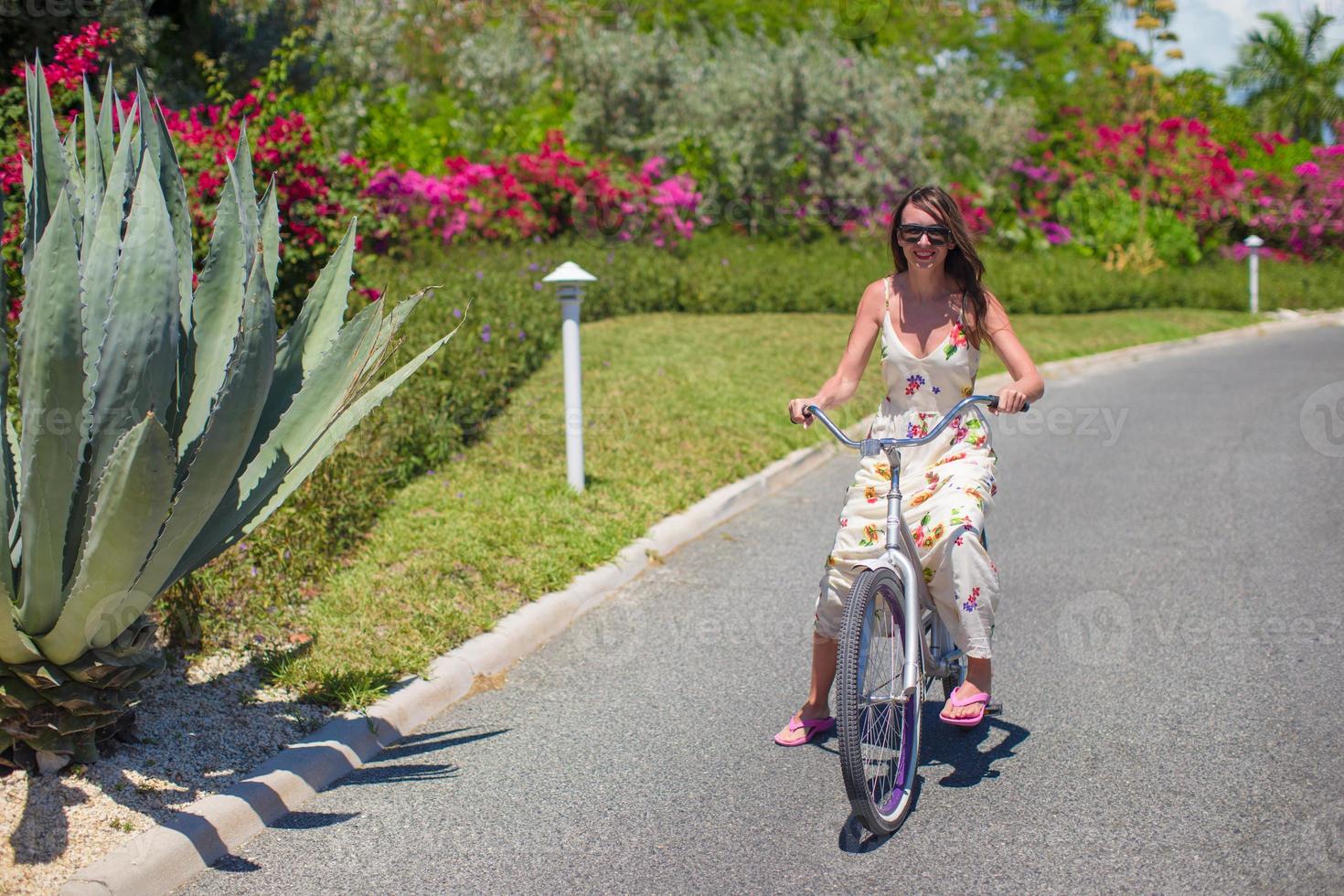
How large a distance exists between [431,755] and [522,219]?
11.6 meters

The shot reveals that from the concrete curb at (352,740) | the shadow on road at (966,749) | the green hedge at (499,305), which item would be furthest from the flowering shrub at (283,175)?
the shadow on road at (966,749)

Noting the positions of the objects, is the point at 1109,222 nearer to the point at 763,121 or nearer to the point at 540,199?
the point at 763,121

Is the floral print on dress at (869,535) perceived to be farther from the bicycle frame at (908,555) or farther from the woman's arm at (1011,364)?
the woman's arm at (1011,364)

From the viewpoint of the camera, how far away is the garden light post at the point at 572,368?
24.9 ft

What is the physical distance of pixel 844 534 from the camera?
422cm

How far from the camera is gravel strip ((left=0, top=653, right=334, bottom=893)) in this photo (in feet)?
11.6

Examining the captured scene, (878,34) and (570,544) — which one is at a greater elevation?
(878,34)

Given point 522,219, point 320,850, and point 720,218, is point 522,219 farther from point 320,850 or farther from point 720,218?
point 320,850

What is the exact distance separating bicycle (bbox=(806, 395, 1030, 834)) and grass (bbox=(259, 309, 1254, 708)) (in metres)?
2.08

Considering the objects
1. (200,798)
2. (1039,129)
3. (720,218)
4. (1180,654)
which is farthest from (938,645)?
(1039,129)

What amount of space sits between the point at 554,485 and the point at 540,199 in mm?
9190

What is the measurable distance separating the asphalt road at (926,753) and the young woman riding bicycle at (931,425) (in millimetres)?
455

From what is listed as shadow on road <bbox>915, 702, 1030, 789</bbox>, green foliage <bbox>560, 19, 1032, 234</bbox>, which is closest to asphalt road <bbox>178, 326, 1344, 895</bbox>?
shadow on road <bbox>915, 702, 1030, 789</bbox>

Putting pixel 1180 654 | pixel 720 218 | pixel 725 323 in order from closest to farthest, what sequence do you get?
pixel 1180 654, pixel 725 323, pixel 720 218
